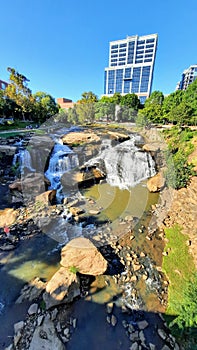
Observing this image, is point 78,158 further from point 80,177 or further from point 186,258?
point 186,258

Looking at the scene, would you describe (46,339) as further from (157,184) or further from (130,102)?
(130,102)

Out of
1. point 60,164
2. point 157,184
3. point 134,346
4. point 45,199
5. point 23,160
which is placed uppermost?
point 23,160

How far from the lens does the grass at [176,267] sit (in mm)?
3771

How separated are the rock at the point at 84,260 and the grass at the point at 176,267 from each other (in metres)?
1.87

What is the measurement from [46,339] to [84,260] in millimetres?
1784

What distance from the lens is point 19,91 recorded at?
2259 cm

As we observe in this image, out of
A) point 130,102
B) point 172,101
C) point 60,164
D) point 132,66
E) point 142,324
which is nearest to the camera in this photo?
point 142,324

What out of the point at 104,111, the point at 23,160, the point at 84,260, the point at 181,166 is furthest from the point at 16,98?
the point at 84,260

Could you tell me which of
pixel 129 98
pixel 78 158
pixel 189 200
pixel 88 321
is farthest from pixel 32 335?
pixel 129 98

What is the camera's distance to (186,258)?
4961 millimetres

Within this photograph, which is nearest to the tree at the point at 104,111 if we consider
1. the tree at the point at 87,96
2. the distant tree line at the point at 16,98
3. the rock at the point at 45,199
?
the tree at the point at 87,96

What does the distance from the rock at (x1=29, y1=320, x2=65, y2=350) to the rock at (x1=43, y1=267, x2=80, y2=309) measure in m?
0.36

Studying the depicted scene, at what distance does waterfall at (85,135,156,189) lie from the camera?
36.5ft

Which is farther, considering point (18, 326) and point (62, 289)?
point (62, 289)
